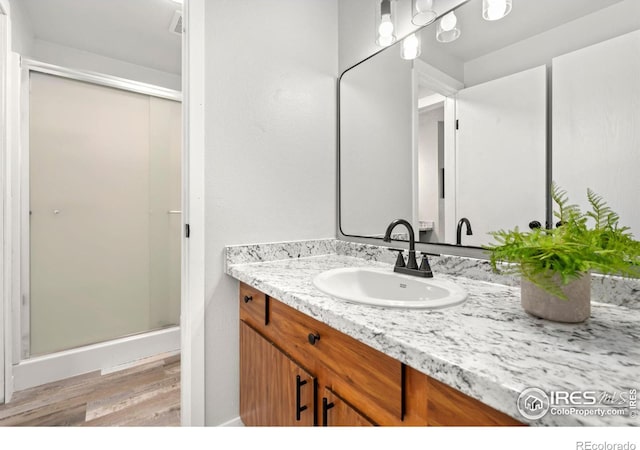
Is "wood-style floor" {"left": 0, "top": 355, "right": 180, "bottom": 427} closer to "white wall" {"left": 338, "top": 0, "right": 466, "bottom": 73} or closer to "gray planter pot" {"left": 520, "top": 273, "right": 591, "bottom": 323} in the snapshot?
"gray planter pot" {"left": 520, "top": 273, "right": 591, "bottom": 323}

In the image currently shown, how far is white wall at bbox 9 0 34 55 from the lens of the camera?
164 centimetres

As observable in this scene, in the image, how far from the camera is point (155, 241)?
7.46 feet

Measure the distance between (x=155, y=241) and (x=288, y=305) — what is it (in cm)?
174

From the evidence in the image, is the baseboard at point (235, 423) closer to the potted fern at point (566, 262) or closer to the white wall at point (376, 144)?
the white wall at point (376, 144)

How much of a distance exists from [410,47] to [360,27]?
38 cm

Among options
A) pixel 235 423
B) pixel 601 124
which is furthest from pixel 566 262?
pixel 235 423

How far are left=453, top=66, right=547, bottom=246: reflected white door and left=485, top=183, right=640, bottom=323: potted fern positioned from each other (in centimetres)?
28

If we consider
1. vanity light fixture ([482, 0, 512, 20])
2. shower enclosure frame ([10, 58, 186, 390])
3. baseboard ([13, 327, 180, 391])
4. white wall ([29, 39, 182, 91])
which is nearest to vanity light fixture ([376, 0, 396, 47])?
vanity light fixture ([482, 0, 512, 20])

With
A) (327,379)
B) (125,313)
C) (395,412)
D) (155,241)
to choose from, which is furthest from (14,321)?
(395,412)

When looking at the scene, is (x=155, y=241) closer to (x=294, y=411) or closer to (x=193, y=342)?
(x=193, y=342)

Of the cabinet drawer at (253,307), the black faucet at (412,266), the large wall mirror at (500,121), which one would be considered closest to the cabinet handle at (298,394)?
the cabinet drawer at (253,307)

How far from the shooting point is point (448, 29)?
1164 millimetres
